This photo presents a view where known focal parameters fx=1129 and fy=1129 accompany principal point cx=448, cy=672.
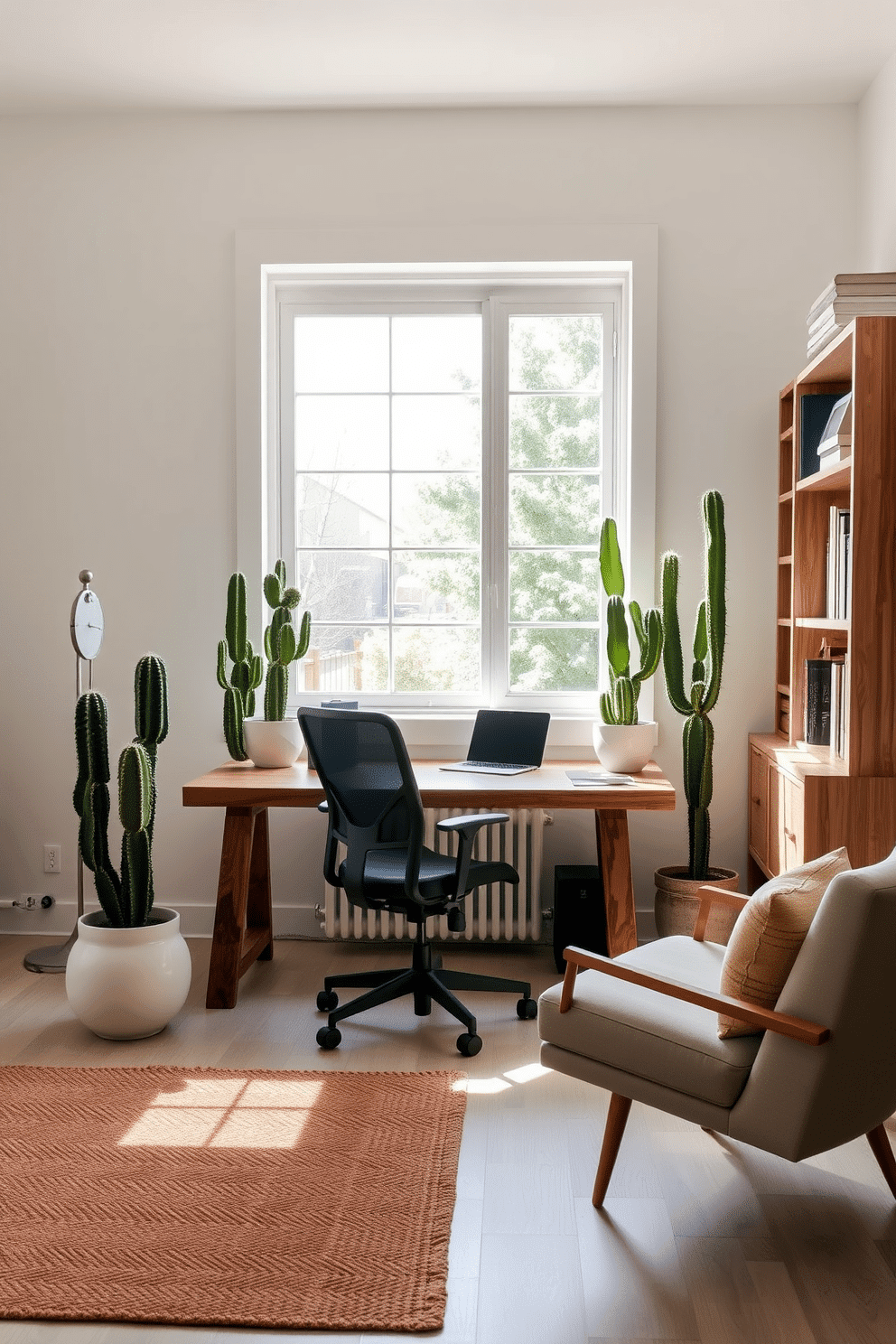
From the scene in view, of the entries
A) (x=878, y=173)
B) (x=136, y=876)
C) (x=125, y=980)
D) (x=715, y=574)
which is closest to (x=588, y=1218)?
(x=125, y=980)

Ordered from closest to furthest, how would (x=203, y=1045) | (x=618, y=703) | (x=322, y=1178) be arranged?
(x=322, y=1178) < (x=203, y=1045) < (x=618, y=703)

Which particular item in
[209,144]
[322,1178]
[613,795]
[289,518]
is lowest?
[322,1178]

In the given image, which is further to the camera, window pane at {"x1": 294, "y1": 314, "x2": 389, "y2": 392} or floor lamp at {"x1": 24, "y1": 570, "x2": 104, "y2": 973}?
window pane at {"x1": 294, "y1": 314, "x2": 389, "y2": 392}

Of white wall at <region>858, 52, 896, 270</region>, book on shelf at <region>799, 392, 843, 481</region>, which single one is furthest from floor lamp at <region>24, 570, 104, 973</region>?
white wall at <region>858, 52, 896, 270</region>

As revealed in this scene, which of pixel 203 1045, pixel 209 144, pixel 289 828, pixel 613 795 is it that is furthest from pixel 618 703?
pixel 209 144

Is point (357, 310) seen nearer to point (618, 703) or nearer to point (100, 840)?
point (618, 703)

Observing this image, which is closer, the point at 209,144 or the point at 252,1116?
the point at 252,1116

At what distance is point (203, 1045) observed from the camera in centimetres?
317

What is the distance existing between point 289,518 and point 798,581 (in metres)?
1.88

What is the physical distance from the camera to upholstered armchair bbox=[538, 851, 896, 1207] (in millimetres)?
1955

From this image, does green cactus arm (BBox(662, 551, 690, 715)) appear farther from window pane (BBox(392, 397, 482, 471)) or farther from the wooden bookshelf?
window pane (BBox(392, 397, 482, 471))

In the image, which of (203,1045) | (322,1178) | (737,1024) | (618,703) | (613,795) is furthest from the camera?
(618,703)

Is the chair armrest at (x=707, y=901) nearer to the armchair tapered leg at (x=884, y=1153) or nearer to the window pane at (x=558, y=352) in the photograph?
the armchair tapered leg at (x=884, y=1153)

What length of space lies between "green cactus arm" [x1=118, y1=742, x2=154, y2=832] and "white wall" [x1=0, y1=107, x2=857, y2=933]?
103 cm
